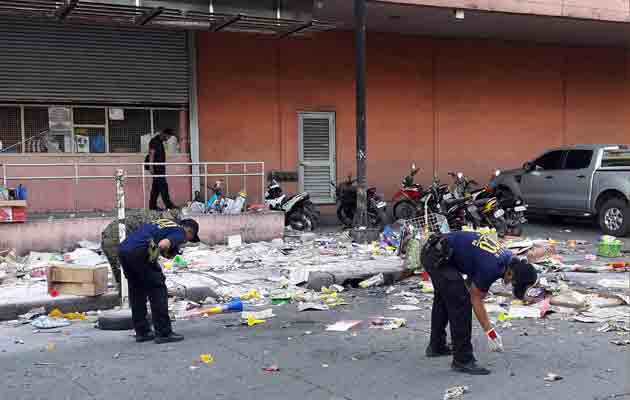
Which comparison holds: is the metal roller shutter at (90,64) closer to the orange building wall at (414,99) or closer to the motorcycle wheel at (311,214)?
the orange building wall at (414,99)

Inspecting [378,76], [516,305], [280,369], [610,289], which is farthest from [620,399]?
[378,76]

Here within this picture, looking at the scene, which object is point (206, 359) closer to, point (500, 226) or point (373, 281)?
point (373, 281)

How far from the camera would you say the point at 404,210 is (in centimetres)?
1503

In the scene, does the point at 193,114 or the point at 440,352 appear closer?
the point at 440,352

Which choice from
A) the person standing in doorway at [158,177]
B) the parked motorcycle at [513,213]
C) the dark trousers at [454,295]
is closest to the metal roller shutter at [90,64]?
the person standing in doorway at [158,177]

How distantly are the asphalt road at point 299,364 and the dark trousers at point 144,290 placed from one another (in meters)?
0.21

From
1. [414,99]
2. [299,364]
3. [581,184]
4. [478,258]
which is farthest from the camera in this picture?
[414,99]

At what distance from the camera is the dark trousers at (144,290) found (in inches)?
248

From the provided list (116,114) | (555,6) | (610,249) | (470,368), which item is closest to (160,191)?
(116,114)

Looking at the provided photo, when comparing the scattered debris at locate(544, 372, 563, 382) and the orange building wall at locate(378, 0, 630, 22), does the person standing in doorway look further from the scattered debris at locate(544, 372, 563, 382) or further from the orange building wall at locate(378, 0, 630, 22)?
the scattered debris at locate(544, 372, 563, 382)

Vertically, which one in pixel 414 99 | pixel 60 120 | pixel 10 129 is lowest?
pixel 10 129

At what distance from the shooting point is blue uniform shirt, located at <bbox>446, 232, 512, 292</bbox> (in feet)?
16.8

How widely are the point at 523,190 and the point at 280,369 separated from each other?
466 inches

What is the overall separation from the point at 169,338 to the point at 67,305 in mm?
2051
